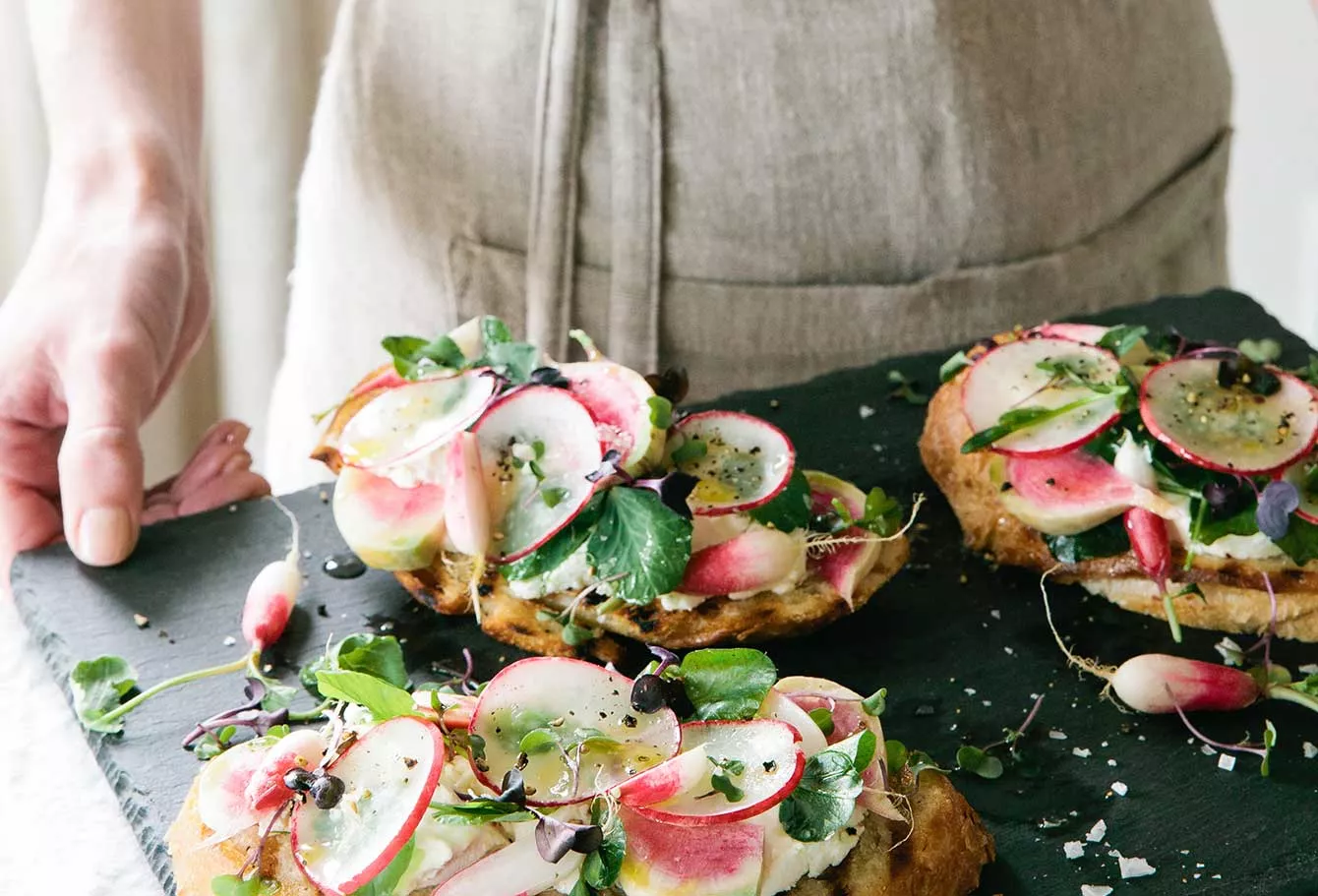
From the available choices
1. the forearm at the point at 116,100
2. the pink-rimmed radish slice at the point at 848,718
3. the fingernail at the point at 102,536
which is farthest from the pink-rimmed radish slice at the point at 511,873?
the forearm at the point at 116,100

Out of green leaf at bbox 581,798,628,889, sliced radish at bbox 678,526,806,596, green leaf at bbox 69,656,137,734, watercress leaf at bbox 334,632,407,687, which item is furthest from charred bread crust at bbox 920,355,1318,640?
green leaf at bbox 69,656,137,734

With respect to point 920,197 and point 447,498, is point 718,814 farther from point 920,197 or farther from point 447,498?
point 920,197

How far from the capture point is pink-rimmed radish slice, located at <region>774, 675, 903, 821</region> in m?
1.60

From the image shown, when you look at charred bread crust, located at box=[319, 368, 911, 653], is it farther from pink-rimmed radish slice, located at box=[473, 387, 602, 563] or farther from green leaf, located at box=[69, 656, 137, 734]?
green leaf, located at box=[69, 656, 137, 734]

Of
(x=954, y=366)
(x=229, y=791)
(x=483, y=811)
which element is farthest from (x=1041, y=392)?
(x=229, y=791)

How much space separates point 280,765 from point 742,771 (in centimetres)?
47

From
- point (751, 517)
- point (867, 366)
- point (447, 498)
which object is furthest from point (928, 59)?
point (447, 498)

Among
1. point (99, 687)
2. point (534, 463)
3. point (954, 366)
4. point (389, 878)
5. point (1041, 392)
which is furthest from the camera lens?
point (954, 366)

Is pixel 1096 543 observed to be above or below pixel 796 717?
below

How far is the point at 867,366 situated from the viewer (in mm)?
2760

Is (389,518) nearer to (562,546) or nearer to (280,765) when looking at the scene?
(562,546)

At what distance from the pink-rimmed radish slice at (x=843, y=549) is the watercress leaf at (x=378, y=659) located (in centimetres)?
60

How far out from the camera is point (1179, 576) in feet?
7.23

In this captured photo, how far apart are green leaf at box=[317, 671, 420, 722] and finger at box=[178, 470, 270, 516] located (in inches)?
37.9
